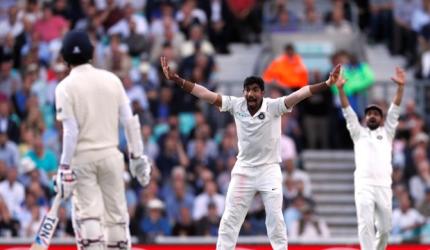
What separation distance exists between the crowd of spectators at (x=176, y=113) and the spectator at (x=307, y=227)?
0.02m

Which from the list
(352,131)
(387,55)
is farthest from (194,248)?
(387,55)

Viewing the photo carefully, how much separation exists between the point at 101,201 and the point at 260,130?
2.49 metres

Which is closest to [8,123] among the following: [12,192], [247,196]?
[12,192]

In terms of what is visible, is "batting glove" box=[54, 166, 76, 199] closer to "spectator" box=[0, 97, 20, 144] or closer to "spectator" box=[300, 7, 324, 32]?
"spectator" box=[0, 97, 20, 144]

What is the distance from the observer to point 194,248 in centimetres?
1905

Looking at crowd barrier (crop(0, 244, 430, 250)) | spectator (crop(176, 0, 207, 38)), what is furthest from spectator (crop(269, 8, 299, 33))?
crowd barrier (crop(0, 244, 430, 250))

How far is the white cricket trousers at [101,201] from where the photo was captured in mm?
13969

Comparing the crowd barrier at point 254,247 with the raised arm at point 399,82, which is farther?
the crowd barrier at point 254,247

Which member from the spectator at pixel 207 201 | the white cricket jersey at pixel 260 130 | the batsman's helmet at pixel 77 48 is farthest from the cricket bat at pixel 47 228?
the spectator at pixel 207 201

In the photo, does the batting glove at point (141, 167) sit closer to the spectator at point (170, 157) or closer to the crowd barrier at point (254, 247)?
the crowd barrier at point (254, 247)

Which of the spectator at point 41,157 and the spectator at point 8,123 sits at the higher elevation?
the spectator at point 8,123

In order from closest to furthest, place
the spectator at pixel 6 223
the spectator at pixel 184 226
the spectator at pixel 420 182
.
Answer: the spectator at pixel 6 223 < the spectator at pixel 184 226 < the spectator at pixel 420 182

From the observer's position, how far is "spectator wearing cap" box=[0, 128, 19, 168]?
74.6 feet

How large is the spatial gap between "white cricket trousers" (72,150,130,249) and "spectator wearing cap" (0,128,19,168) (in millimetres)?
8788
